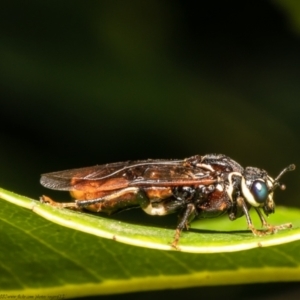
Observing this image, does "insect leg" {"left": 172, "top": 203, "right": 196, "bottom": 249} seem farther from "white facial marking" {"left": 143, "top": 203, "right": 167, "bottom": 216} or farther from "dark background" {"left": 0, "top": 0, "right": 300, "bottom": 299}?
"dark background" {"left": 0, "top": 0, "right": 300, "bottom": 299}

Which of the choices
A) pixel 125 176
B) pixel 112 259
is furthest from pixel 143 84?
pixel 112 259

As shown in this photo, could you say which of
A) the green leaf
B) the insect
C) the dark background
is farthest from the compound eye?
the dark background

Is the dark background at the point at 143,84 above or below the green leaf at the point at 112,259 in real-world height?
above

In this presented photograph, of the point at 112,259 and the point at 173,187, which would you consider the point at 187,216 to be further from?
the point at 112,259

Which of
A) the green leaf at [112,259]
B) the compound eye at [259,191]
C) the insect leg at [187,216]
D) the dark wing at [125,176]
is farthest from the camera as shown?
the compound eye at [259,191]

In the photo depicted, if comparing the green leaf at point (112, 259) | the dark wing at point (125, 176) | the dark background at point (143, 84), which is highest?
the dark background at point (143, 84)

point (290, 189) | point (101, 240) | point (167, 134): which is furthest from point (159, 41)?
point (101, 240)

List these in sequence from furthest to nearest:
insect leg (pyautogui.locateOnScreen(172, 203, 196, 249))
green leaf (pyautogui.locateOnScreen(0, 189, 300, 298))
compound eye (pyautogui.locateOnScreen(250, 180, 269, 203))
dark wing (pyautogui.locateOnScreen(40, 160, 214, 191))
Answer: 1. compound eye (pyautogui.locateOnScreen(250, 180, 269, 203))
2. dark wing (pyautogui.locateOnScreen(40, 160, 214, 191))
3. insect leg (pyautogui.locateOnScreen(172, 203, 196, 249))
4. green leaf (pyautogui.locateOnScreen(0, 189, 300, 298))

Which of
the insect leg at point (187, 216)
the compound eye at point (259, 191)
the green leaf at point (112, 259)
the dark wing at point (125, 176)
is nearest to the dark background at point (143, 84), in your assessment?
the dark wing at point (125, 176)

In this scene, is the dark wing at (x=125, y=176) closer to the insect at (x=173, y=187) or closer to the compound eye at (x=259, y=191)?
the insect at (x=173, y=187)
